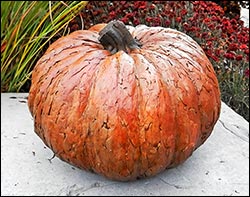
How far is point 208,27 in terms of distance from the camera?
2850mm

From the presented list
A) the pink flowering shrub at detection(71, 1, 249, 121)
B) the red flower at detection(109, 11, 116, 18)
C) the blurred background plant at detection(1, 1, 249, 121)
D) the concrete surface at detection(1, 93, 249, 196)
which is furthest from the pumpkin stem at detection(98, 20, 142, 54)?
the red flower at detection(109, 11, 116, 18)

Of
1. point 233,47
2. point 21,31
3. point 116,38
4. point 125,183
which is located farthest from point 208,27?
point 125,183

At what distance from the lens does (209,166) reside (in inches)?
73.7

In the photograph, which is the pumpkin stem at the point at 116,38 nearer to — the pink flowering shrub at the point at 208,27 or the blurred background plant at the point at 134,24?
the blurred background plant at the point at 134,24

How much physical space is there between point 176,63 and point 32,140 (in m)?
0.66

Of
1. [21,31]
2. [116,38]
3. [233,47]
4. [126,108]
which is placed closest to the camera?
[126,108]

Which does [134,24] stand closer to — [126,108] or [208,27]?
[208,27]

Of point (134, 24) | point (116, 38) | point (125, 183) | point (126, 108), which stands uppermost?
point (116, 38)

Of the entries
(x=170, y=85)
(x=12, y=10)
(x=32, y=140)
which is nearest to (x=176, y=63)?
(x=170, y=85)

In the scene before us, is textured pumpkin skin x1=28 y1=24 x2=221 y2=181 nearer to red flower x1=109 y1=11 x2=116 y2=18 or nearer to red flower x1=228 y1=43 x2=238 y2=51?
red flower x1=228 y1=43 x2=238 y2=51

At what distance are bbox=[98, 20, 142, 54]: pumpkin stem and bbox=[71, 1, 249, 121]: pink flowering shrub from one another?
0.95 m

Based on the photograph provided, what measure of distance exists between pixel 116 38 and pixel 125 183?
48cm

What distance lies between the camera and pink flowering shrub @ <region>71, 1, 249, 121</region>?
2.73 meters

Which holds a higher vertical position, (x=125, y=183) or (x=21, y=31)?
(x=21, y=31)
